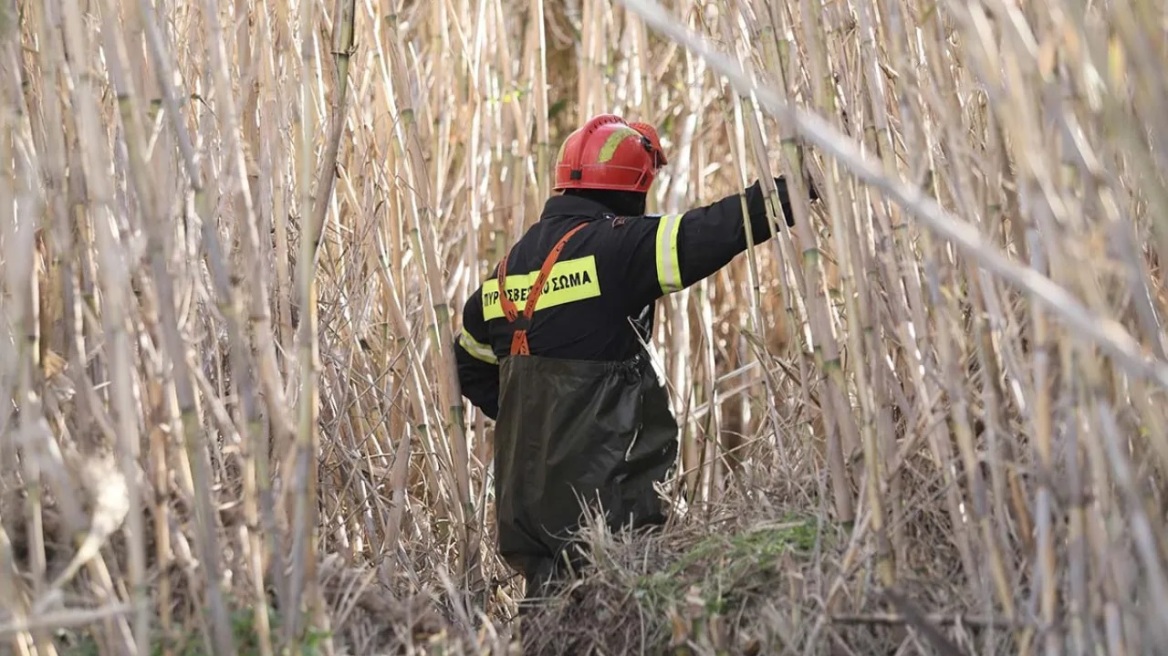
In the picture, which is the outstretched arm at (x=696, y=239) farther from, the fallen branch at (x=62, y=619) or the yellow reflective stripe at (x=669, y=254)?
the fallen branch at (x=62, y=619)

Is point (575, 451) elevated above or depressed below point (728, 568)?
above

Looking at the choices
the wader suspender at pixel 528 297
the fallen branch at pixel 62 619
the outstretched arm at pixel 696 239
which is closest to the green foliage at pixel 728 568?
the outstretched arm at pixel 696 239

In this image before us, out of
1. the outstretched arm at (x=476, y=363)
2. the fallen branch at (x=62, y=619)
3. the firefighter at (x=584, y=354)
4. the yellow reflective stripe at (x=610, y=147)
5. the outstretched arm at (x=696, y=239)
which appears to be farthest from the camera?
the outstretched arm at (x=476, y=363)

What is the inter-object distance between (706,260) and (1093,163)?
1.13 m

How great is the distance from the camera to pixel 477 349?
120 inches

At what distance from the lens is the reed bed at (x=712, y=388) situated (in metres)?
1.58

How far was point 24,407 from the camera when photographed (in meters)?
1.68

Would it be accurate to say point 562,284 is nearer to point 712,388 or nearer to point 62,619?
point 712,388

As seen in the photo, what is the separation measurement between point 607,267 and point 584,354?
7.2 inches

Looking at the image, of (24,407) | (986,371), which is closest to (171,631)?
(24,407)

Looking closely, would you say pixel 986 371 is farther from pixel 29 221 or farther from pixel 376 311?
pixel 376 311

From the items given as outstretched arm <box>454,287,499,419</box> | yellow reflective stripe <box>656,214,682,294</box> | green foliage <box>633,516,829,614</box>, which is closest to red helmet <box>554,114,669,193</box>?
yellow reflective stripe <box>656,214,682,294</box>

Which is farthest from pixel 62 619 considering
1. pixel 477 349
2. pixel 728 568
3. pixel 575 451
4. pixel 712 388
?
pixel 712 388

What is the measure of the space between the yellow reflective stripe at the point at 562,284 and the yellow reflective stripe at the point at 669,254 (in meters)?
0.15
